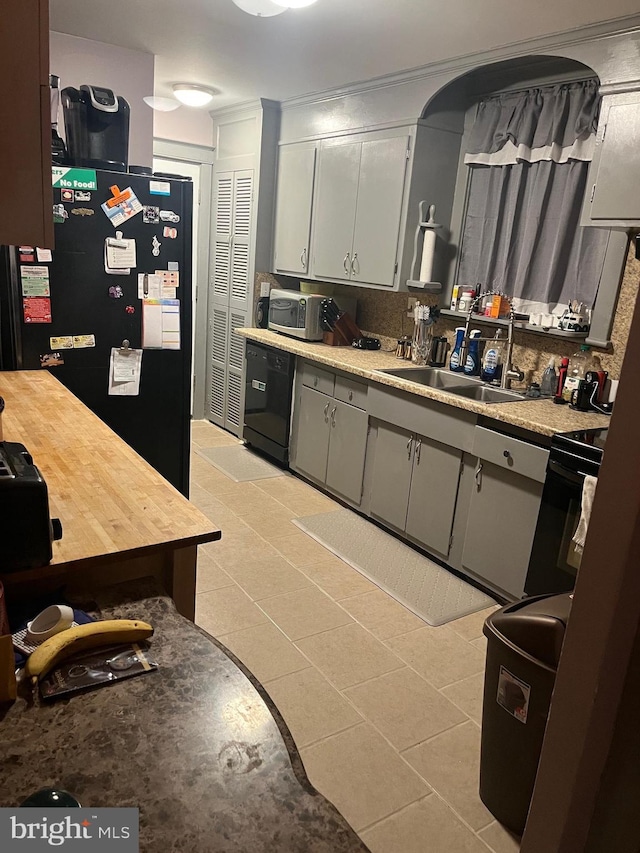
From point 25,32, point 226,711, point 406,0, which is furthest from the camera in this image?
point 406,0

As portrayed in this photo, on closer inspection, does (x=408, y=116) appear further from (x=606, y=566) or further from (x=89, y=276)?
(x=606, y=566)

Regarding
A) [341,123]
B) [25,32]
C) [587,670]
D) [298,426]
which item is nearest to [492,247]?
[341,123]

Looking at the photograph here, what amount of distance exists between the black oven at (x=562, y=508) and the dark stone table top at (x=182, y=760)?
175 centimetres

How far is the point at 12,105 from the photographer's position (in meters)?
0.92

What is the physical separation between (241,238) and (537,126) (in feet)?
8.27

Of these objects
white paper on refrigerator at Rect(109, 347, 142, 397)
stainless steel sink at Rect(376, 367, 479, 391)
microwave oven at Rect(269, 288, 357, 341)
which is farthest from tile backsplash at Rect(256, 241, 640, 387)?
white paper on refrigerator at Rect(109, 347, 142, 397)

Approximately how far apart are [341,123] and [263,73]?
59cm

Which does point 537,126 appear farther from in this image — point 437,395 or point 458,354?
point 437,395

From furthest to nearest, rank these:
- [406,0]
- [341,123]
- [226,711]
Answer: [341,123]
[406,0]
[226,711]

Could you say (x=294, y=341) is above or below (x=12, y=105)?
below

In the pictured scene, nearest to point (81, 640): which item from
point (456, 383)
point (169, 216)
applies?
point (169, 216)

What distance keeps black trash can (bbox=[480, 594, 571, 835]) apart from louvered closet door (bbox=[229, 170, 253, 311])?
3.86m

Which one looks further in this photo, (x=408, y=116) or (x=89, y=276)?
(x=408, y=116)

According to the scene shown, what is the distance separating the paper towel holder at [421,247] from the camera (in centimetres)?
381
